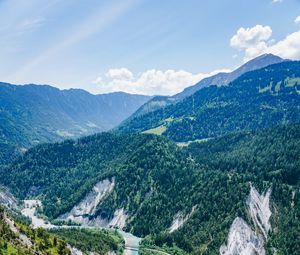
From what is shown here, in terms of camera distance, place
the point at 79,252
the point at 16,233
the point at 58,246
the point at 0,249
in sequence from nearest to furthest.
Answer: the point at 0,249 → the point at 16,233 → the point at 58,246 → the point at 79,252

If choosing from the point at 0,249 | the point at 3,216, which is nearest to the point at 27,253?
the point at 0,249

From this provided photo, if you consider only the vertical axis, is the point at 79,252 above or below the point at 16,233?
below

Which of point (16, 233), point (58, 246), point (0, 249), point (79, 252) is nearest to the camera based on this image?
point (0, 249)

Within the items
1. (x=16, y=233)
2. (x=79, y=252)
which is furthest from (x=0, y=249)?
(x=79, y=252)

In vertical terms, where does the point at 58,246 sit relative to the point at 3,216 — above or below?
below

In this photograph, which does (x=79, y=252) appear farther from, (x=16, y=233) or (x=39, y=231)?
(x=16, y=233)

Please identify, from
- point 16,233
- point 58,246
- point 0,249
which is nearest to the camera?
point 0,249

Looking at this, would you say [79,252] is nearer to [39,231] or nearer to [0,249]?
[39,231]

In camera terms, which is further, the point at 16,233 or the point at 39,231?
the point at 39,231

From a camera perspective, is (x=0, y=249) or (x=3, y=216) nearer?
(x=0, y=249)
